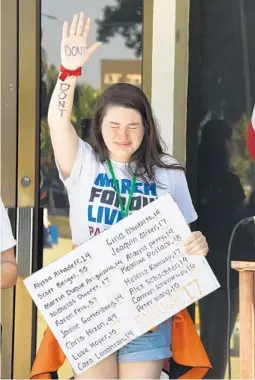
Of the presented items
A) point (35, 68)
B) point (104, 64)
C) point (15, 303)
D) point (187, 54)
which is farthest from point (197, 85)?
point (15, 303)

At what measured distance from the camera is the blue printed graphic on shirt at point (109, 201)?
2.72 m

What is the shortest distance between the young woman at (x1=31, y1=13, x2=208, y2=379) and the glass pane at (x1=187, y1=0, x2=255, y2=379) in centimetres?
92

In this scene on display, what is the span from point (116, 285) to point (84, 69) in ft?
4.26

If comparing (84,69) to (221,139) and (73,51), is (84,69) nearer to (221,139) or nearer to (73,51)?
(221,139)

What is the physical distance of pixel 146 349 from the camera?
271cm

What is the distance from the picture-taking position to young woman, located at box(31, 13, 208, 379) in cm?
270

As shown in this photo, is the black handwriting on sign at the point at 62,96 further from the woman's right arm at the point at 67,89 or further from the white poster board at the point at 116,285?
the white poster board at the point at 116,285

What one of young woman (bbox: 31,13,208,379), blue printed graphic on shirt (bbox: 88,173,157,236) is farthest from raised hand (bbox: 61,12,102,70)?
blue printed graphic on shirt (bbox: 88,173,157,236)

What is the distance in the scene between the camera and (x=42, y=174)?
12.1 ft

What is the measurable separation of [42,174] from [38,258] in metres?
0.39

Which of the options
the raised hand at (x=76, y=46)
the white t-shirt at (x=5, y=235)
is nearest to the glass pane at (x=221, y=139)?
the raised hand at (x=76, y=46)

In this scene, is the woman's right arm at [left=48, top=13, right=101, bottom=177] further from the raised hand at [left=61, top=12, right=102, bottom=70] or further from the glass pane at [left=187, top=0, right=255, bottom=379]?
the glass pane at [left=187, top=0, right=255, bottom=379]

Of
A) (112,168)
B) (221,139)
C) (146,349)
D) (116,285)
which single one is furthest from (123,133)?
(221,139)

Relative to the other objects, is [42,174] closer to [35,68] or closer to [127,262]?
[35,68]
